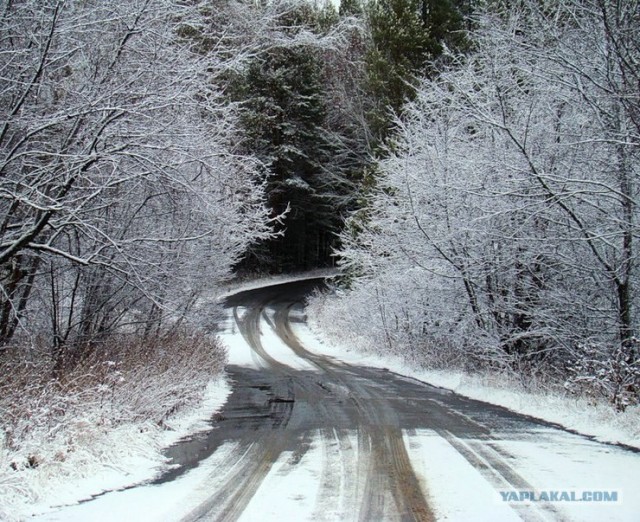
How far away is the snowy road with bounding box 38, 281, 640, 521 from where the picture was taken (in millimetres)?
5059

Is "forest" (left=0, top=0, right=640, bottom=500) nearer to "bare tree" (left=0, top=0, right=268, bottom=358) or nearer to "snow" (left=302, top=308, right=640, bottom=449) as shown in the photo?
"bare tree" (left=0, top=0, right=268, bottom=358)

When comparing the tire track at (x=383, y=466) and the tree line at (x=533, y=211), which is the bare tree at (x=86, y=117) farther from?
the tree line at (x=533, y=211)

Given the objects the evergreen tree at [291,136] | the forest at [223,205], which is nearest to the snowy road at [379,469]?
the forest at [223,205]

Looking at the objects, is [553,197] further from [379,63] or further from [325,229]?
[325,229]

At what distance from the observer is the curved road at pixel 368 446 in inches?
207

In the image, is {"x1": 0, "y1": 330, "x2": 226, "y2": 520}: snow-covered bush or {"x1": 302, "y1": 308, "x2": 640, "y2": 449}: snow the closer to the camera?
{"x1": 0, "y1": 330, "x2": 226, "y2": 520}: snow-covered bush

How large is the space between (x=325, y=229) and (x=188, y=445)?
140 ft

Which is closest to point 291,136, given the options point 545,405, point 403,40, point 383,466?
point 403,40

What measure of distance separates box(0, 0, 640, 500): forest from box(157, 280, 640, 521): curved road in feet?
4.33

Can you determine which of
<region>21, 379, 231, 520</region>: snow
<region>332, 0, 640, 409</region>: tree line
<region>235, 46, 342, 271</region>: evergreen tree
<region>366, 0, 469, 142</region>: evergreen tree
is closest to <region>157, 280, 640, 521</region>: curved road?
<region>21, 379, 231, 520</region>: snow

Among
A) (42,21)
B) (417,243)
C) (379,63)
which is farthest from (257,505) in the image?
(379,63)

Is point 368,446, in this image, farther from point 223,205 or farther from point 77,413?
point 223,205

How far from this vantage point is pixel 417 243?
1631cm

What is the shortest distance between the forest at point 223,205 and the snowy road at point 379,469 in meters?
1.50
